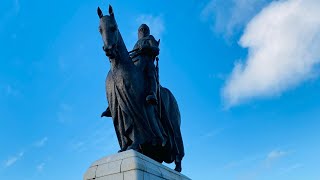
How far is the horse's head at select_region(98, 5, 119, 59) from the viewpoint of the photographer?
6.88 m

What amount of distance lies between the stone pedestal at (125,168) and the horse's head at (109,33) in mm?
2058

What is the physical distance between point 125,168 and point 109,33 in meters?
2.74

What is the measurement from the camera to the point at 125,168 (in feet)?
19.6

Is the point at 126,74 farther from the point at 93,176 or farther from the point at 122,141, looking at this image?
the point at 93,176

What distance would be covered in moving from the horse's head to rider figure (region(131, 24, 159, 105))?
109 centimetres

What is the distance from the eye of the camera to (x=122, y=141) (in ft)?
24.4

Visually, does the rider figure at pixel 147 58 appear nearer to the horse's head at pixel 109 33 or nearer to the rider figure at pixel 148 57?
the rider figure at pixel 148 57

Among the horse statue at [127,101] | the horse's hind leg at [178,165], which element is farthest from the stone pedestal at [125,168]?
the horse's hind leg at [178,165]

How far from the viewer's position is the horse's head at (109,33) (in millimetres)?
6883

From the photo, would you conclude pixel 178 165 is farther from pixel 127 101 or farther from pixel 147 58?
pixel 147 58

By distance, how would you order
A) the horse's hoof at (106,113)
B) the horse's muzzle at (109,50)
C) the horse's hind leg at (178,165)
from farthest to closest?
1. the horse's hind leg at (178,165)
2. the horse's hoof at (106,113)
3. the horse's muzzle at (109,50)

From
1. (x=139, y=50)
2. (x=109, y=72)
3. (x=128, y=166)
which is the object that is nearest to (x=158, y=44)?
(x=139, y=50)

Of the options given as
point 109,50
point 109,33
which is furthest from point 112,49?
point 109,33

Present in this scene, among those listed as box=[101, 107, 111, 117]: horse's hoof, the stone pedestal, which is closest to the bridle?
box=[101, 107, 111, 117]: horse's hoof
